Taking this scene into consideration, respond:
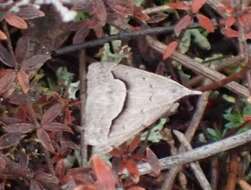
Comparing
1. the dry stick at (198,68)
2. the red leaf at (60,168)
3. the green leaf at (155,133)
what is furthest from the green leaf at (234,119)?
the red leaf at (60,168)

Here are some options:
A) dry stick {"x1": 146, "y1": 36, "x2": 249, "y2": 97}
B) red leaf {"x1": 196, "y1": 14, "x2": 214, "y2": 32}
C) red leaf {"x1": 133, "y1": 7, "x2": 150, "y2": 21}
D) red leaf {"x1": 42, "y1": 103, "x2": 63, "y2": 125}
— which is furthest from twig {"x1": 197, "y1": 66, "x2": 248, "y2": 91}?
red leaf {"x1": 42, "y1": 103, "x2": 63, "y2": 125}

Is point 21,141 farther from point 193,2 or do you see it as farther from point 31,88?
point 193,2

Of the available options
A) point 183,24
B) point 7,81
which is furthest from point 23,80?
point 183,24

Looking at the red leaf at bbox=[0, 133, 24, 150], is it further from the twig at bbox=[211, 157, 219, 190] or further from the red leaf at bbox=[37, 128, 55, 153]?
the twig at bbox=[211, 157, 219, 190]

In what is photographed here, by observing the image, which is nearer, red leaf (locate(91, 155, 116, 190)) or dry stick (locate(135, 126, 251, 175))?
red leaf (locate(91, 155, 116, 190))

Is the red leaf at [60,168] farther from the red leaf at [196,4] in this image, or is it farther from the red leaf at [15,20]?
the red leaf at [196,4]

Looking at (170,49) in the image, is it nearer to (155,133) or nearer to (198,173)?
(155,133)
